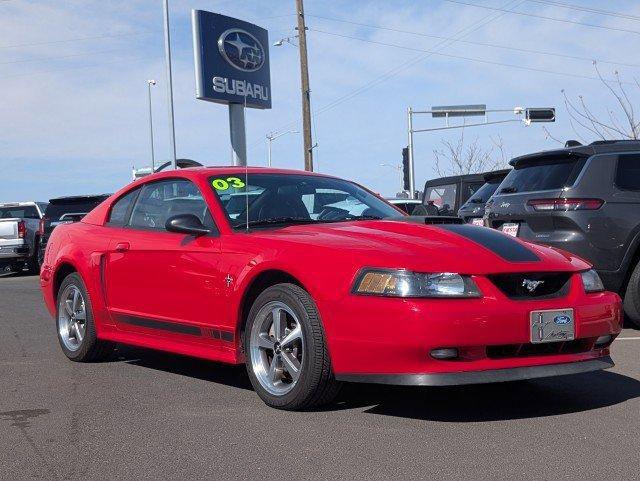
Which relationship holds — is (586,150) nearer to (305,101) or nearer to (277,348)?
(277,348)

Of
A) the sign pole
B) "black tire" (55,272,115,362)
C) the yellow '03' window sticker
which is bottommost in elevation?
"black tire" (55,272,115,362)

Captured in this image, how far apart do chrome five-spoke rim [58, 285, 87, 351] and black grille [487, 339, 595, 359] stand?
140 inches

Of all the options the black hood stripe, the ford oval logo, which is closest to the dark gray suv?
the black hood stripe

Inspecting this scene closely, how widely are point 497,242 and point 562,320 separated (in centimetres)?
59

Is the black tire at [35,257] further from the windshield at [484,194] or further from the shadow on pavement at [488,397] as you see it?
the shadow on pavement at [488,397]

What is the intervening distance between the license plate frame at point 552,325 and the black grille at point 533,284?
4.6 inches

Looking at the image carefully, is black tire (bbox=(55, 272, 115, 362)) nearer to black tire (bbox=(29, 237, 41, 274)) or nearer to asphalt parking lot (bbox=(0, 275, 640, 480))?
asphalt parking lot (bbox=(0, 275, 640, 480))

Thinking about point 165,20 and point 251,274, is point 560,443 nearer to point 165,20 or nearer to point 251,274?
point 251,274

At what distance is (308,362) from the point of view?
4883 millimetres

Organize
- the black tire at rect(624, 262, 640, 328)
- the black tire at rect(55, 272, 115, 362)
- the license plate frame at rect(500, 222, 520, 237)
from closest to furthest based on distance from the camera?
1. the black tire at rect(55, 272, 115, 362)
2. the black tire at rect(624, 262, 640, 328)
3. the license plate frame at rect(500, 222, 520, 237)

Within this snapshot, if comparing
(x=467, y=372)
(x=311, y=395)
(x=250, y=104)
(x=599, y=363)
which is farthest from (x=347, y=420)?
(x=250, y=104)

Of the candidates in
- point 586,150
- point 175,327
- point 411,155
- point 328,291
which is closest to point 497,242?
point 328,291

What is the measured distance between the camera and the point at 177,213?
622 centimetres

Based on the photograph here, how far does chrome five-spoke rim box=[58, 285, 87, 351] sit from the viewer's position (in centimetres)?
710
